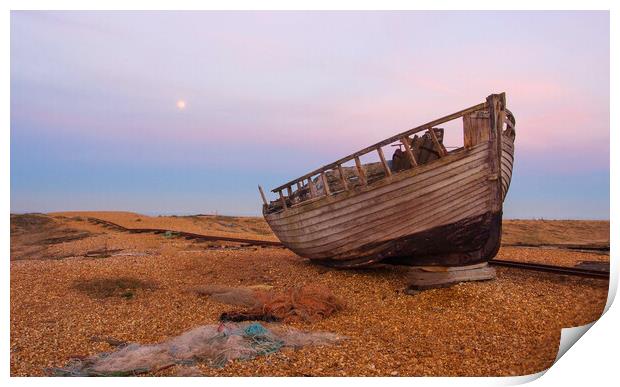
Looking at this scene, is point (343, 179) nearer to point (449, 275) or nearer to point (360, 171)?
point (360, 171)

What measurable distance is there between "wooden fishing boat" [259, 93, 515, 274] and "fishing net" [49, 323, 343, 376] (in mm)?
3738

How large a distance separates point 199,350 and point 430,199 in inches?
226

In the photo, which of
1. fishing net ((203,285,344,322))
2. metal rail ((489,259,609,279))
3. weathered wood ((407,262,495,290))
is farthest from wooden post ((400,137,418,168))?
metal rail ((489,259,609,279))

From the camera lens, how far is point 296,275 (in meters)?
13.7

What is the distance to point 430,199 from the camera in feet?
34.9

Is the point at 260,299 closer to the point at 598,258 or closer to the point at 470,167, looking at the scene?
the point at 470,167

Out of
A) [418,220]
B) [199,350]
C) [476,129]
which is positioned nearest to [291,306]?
[199,350]

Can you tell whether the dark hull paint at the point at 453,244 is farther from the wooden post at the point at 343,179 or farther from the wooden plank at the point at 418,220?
the wooden post at the point at 343,179

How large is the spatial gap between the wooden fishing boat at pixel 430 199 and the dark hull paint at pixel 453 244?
2 cm

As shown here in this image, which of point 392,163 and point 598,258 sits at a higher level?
point 392,163

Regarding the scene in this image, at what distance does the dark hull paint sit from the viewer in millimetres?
10828

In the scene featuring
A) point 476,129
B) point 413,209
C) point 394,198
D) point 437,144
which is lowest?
point 413,209
